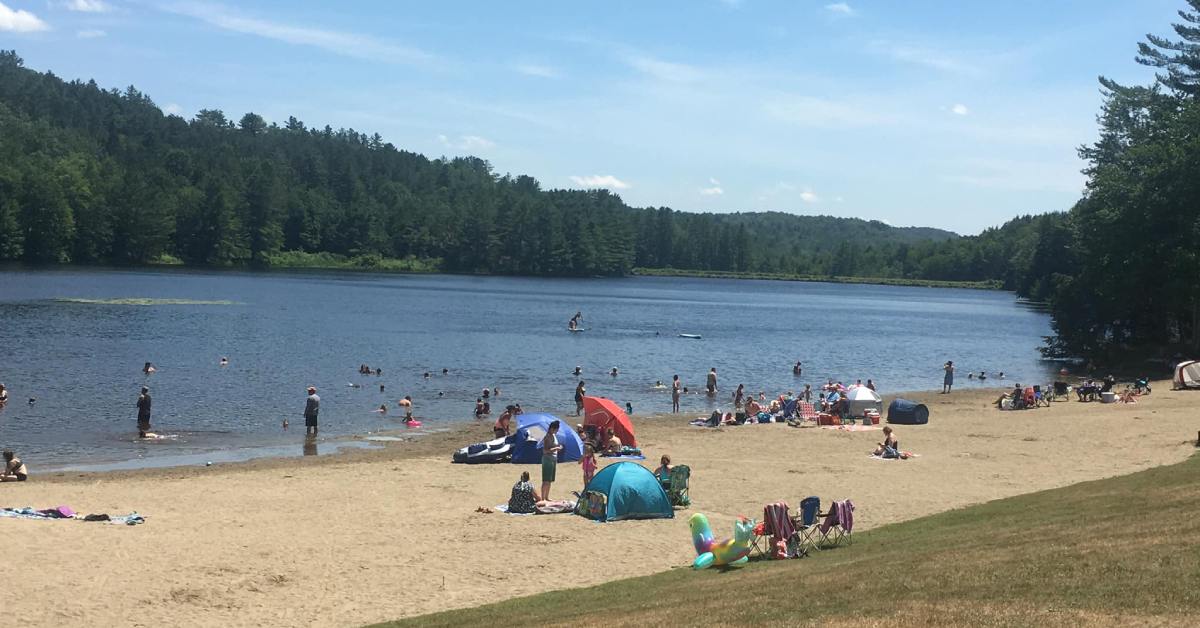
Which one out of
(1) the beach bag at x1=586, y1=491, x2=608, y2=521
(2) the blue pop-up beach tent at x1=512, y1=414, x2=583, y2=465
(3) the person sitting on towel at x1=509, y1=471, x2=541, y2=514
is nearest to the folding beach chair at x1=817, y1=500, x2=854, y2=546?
(1) the beach bag at x1=586, y1=491, x2=608, y2=521

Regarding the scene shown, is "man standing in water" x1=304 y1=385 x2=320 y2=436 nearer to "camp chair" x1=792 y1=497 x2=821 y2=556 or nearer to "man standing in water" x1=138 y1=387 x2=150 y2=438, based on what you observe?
"man standing in water" x1=138 y1=387 x2=150 y2=438

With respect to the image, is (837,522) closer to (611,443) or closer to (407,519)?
(407,519)

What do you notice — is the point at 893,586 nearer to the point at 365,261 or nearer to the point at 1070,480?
the point at 1070,480

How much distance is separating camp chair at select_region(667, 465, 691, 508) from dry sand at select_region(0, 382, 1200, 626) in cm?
37

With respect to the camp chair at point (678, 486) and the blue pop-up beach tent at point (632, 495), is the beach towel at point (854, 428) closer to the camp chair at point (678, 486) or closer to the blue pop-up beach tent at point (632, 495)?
the camp chair at point (678, 486)

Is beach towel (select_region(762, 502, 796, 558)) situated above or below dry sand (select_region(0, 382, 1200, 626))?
above

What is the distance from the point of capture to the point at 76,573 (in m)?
15.6

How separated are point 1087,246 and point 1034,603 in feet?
177

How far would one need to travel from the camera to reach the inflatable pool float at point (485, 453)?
26.8 metres

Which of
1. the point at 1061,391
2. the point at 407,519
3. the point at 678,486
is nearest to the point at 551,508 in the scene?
the point at 678,486

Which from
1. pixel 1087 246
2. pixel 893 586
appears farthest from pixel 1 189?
pixel 893 586

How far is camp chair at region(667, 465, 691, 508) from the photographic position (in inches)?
859

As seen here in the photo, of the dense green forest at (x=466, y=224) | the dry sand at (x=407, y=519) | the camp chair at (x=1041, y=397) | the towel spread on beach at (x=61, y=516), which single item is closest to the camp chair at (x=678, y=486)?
the dry sand at (x=407, y=519)

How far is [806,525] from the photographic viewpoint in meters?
17.6
